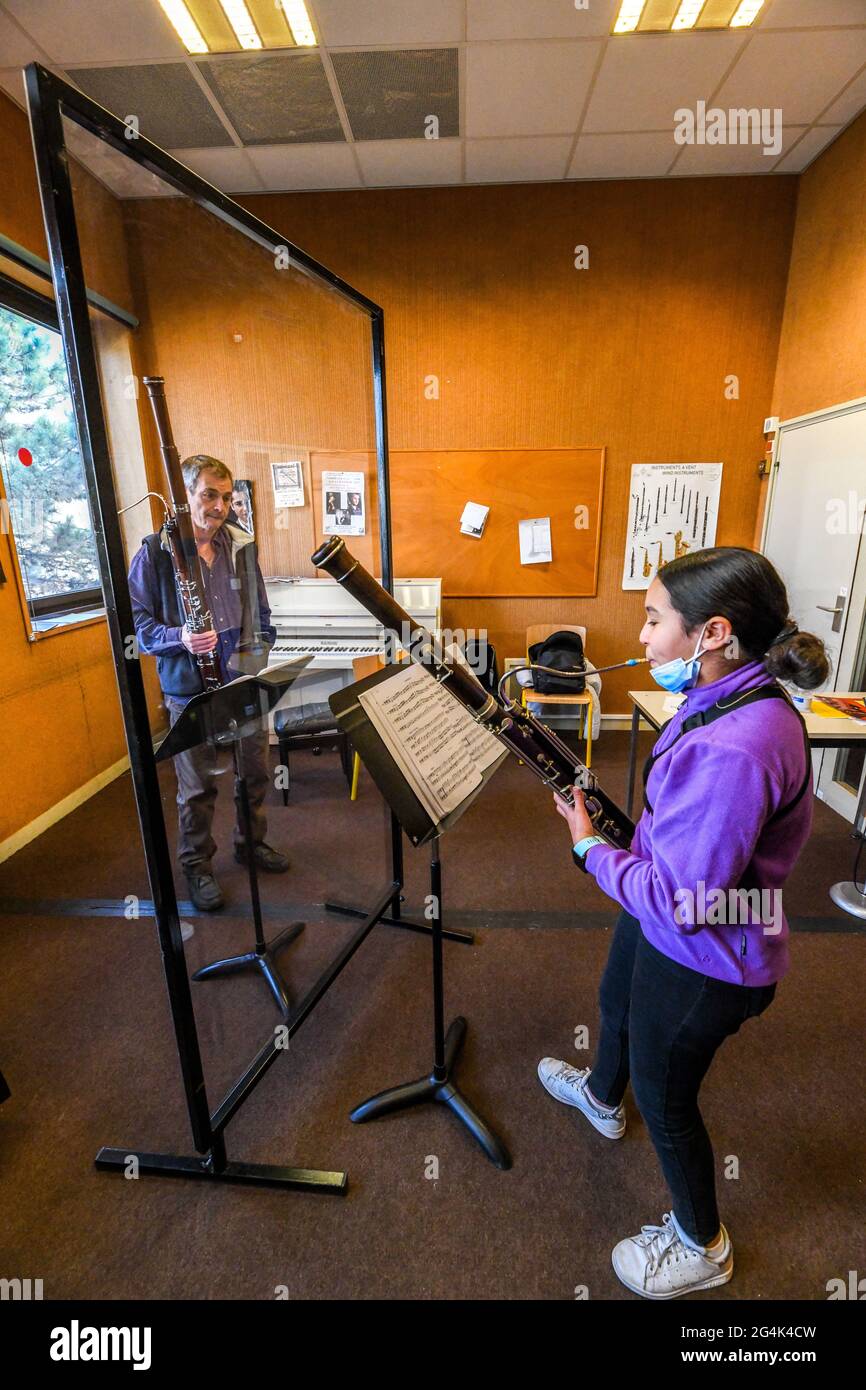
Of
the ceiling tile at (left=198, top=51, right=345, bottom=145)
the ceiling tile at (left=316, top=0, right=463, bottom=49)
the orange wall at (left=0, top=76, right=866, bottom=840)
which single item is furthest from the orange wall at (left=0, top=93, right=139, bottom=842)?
the ceiling tile at (left=316, top=0, right=463, bottom=49)

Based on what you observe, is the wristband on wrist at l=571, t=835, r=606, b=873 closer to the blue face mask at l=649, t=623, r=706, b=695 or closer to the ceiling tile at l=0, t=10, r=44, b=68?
the blue face mask at l=649, t=623, r=706, b=695

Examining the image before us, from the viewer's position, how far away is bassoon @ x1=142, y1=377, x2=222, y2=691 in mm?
1233

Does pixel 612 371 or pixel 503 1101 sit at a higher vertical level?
pixel 612 371

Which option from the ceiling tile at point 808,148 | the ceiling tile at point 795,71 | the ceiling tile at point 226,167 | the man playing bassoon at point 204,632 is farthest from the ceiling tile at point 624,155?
the man playing bassoon at point 204,632

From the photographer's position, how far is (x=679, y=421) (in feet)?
12.6

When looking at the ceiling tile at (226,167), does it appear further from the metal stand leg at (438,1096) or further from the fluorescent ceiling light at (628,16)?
the metal stand leg at (438,1096)

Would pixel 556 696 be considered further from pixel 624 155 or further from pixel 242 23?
pixel 242 23

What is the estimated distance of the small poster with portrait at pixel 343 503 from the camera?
202cm

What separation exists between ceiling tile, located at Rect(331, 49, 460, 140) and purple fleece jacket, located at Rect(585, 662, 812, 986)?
10.2 feet

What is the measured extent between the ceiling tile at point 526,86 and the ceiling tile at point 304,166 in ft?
2.35

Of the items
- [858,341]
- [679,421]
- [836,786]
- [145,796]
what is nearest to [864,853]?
[836,786]

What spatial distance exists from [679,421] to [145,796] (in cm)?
392
